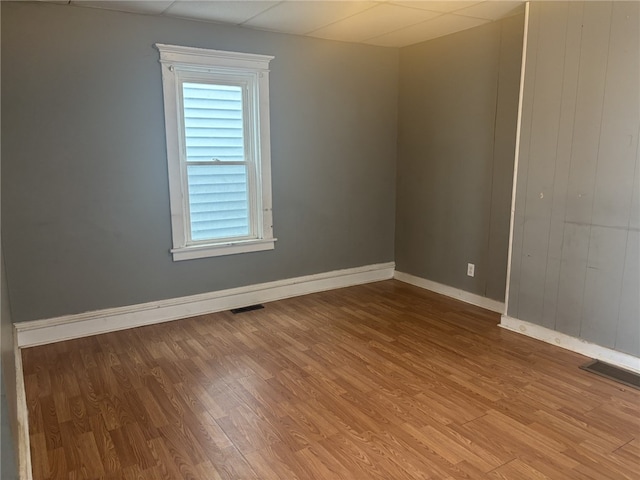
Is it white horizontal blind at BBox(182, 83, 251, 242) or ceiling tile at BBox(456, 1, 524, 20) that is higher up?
ceiling tile at BBox(456, 1, 524, 20)

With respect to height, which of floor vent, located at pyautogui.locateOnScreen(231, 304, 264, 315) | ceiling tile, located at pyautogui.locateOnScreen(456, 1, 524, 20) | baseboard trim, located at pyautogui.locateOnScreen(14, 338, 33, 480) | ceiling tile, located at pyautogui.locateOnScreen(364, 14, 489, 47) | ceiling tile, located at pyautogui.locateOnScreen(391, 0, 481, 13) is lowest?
floor vent, located at pyautogui.locateOnScreen(231, 304, 264, 315)

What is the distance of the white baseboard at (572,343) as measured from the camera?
2909mm

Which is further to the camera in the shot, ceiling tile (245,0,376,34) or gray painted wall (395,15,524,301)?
gray painted wall (395,15,524,301)

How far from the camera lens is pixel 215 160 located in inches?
154

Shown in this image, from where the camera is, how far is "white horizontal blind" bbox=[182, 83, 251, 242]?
12.4ft

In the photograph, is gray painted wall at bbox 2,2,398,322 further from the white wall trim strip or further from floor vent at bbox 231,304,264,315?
the white wall trim strip

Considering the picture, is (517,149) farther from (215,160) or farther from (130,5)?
(130,5)

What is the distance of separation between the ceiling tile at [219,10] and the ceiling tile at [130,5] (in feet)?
0.24

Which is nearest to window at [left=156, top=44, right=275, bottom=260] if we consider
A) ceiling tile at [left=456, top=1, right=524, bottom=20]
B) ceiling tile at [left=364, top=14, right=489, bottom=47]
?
ceiling tile at [left=364, top=14, right=489, bottom=47]

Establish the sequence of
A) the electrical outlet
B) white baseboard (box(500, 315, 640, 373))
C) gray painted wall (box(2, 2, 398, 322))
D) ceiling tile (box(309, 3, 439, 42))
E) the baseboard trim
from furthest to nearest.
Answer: the electrical outlet, ceiling tile (box(309, 3, 439, 42)), gray painted wall (box(2, 2, 398, 322)), white baseboard (box(500, 315, 640, 373)), the baseboard trim

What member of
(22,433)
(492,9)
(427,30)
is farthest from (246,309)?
(492,9)

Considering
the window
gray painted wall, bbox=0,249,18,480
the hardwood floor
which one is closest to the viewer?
gray painted wall, bbox=0,249,18,480

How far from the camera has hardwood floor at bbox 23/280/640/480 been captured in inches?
81.4

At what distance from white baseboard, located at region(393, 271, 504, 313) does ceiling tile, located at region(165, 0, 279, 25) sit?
291cm
